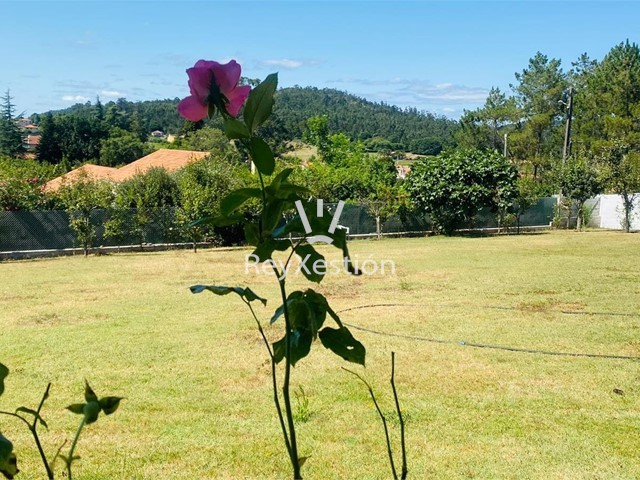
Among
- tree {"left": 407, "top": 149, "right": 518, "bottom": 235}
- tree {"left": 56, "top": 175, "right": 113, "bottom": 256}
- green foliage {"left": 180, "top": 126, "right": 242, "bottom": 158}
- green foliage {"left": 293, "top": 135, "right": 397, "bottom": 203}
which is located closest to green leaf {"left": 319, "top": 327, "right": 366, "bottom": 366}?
tree {"left": 56, "top": 175, "right": 113, "bottom": 256}

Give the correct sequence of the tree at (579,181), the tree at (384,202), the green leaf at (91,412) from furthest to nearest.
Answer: the tree at (579,181) < the tree at (384,202) < the green leaf at (91,412)

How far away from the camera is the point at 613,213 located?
21562 millimetres

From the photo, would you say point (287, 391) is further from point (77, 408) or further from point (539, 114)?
point (539, 114)

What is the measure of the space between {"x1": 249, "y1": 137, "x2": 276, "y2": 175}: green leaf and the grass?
2517mm

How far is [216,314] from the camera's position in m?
6.77

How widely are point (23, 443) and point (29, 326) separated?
133 inches

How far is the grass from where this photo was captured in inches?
116

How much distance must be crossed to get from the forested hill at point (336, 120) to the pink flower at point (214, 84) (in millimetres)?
45119

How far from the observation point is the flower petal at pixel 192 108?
594 mm

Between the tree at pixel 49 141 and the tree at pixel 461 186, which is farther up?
the tree at pixel 49 141

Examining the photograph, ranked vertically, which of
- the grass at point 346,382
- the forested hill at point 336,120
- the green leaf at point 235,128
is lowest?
the grass at point 346,382

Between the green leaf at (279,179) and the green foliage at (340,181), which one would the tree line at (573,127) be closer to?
the green foliage at (340,181)

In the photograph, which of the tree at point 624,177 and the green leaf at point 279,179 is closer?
the green leaf at point 279,179

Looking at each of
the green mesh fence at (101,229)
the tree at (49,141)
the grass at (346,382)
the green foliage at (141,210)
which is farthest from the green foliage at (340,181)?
the tree at (49,141)
